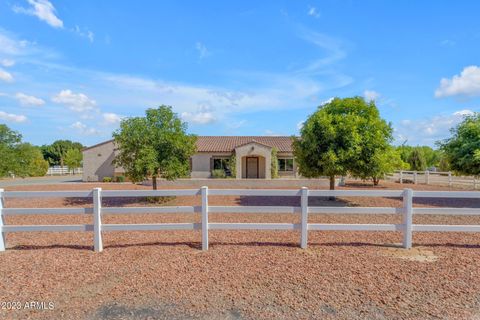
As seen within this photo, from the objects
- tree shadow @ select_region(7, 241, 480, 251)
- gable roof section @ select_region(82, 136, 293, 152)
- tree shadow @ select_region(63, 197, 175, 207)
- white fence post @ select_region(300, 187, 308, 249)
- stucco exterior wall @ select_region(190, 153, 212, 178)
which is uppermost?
gable roof section @ select_region(82, 136, 293, 152)

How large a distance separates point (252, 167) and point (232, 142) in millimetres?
4381

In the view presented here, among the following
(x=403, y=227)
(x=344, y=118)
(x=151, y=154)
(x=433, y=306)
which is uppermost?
(x=344, y=118)

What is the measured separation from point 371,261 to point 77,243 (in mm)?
6037

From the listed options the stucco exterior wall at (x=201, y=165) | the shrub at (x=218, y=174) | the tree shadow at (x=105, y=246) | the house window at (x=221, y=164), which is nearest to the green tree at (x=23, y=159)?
the stucco exterior wall at (x=201, y=165)

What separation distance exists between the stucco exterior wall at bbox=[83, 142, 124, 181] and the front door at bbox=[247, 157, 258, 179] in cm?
1334

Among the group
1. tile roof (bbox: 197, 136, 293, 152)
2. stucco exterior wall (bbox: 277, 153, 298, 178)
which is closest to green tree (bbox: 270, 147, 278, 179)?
stucco exterior wall (bbox: 277, 153, 298, 178)

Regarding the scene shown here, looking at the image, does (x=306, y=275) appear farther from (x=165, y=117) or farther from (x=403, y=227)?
(x=165, y=117)

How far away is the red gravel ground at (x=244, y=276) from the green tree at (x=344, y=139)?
493 centimetres

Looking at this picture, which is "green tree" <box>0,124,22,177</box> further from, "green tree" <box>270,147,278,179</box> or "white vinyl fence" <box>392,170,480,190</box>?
"white vinyl fence" <box>392,170,480,190</box>

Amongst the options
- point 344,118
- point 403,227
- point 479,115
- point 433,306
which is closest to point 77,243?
point 433,306

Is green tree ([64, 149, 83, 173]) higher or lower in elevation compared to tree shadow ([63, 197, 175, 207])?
higher

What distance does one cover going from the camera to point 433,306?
3.45 m

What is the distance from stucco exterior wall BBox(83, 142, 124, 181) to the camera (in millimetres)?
26605

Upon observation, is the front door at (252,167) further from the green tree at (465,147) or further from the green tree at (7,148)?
the green tree at (7,148)
